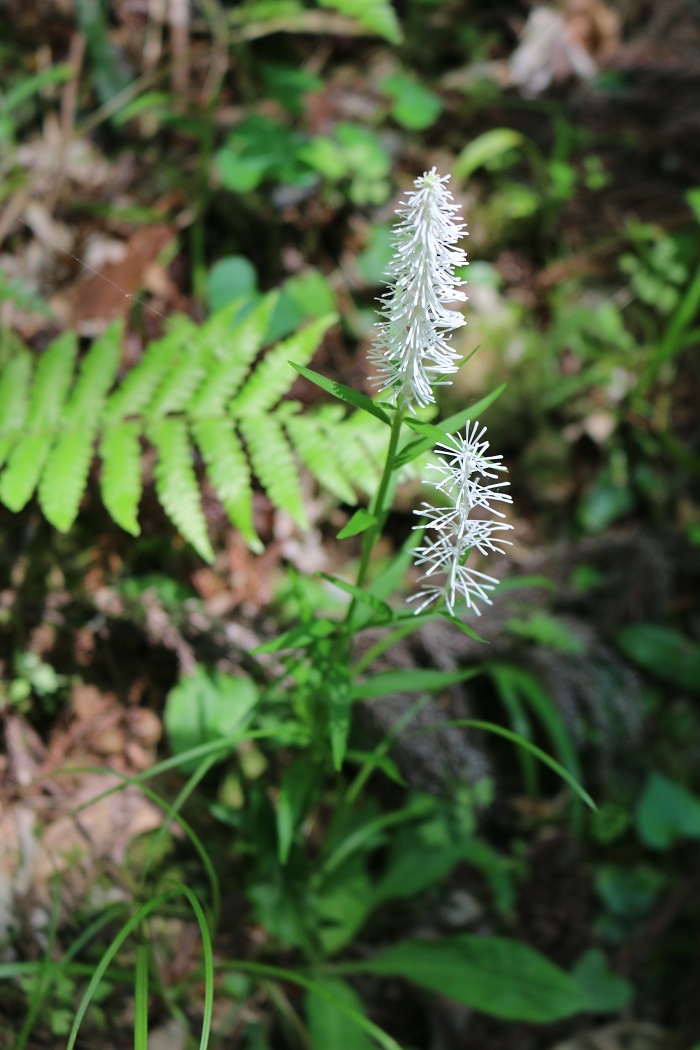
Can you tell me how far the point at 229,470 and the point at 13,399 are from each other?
56 cm

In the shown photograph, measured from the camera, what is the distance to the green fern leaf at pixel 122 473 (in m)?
1.59

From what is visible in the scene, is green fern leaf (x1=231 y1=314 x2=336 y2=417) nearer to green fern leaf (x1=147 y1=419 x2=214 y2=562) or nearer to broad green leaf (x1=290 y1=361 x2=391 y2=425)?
green fern leaf (x1=147 y1=419 x2=214 y2=562)

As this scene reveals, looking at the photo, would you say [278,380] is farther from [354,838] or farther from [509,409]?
[509,409]

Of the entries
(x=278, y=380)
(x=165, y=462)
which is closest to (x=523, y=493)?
(x=278, y=380)

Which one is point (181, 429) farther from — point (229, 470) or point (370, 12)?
point (370, 12)

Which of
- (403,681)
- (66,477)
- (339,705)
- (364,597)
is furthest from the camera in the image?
(66,477)

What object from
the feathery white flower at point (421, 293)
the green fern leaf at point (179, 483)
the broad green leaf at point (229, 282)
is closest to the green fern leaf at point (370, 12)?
the broad green leaf at point (229, 282)

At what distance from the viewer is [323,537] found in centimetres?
239

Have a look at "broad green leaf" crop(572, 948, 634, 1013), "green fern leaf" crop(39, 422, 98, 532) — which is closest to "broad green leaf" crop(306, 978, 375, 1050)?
"broad green leaf" crop(572, 948, 634, 1013)

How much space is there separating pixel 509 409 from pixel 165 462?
4.59ft

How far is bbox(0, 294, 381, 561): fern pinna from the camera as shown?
161 cm

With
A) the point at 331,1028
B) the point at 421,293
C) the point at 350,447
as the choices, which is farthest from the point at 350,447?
the point at 331,1028

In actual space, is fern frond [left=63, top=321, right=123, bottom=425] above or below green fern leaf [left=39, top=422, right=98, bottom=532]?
above

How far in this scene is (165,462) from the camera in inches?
65.7
